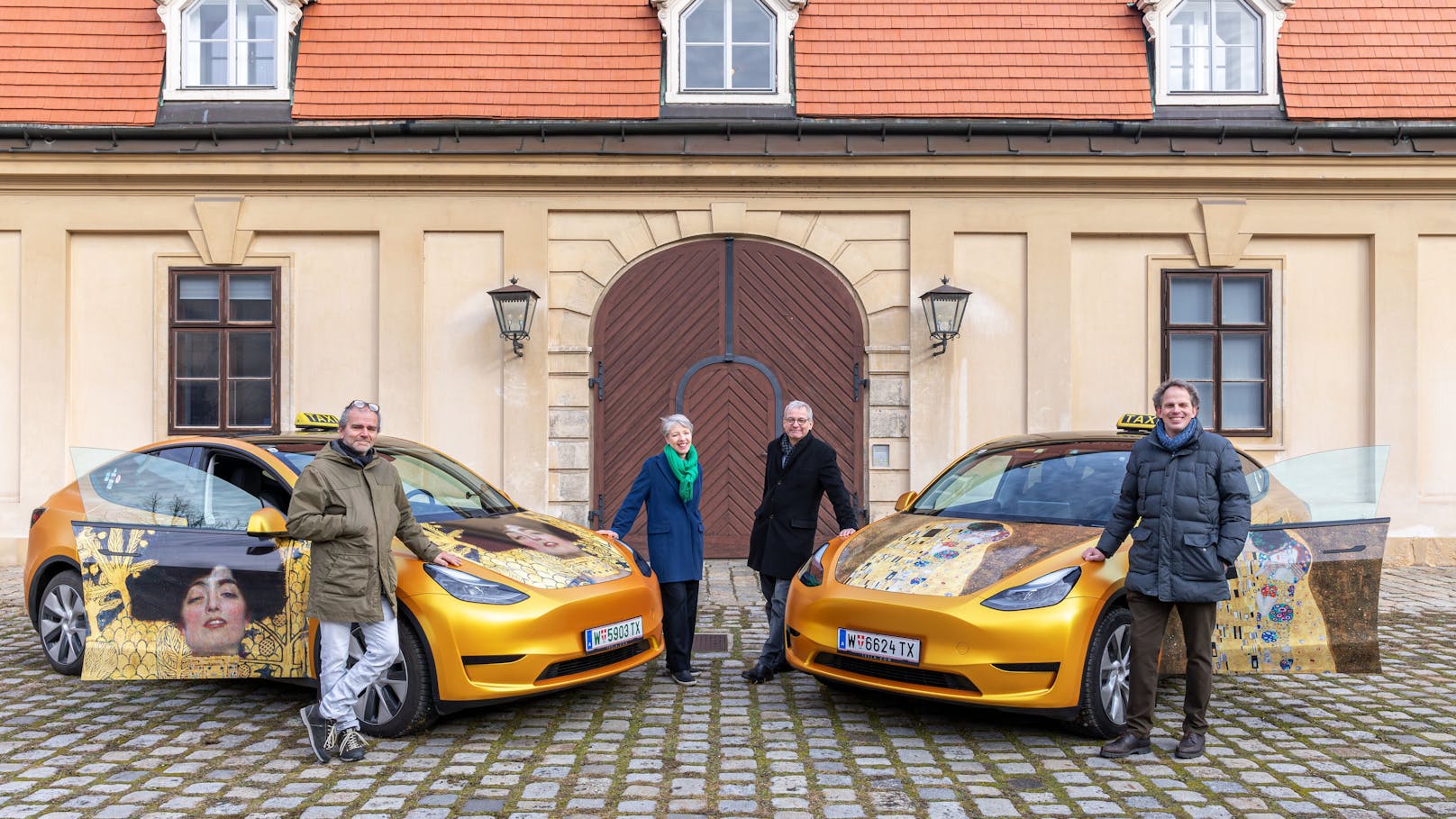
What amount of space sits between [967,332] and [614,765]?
771 centimetres

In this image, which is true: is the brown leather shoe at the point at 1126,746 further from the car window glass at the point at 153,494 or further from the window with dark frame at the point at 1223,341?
the window with dark frame at the point at 1223,341

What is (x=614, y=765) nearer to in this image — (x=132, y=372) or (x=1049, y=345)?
(x=1049, y=345)

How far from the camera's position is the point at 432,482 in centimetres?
662

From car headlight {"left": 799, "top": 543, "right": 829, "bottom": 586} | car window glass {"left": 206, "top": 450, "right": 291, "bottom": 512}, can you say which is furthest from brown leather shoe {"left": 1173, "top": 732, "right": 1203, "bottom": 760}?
car window glass {"left": 206, "top": 450, "right": 291, "bottom": 512}

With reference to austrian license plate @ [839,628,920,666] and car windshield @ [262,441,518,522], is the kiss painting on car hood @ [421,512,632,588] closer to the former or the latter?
car windshield @ [262,441,518,522]

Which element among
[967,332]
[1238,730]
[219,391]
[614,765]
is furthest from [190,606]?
[967,332]

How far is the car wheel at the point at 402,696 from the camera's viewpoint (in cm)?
532

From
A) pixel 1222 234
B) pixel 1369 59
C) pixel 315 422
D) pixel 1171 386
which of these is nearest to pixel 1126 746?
pixel 1171 386

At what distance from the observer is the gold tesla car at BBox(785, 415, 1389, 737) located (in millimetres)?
5141

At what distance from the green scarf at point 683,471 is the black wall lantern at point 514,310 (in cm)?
506

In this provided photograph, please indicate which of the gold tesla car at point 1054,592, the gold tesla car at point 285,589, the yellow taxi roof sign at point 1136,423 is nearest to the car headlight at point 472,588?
the gold tesla car at point 285,589

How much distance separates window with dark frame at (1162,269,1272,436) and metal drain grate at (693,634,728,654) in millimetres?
6328

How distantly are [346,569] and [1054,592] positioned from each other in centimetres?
311

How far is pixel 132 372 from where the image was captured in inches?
463
